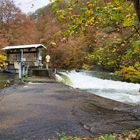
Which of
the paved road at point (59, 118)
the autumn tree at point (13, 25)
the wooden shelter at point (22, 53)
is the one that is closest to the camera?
the paved road at point (59, 118)

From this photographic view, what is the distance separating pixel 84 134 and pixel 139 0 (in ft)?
12.5

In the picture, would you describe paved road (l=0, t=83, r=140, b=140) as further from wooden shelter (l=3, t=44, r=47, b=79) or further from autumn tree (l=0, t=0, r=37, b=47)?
autumn tree (l=0, t=0, r=37, b=47)

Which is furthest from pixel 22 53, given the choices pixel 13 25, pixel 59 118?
pixel 59 118

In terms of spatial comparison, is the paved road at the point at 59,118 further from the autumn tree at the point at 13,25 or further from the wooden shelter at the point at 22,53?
the autumn tree at the point at 13,25

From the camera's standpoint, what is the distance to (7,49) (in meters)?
38.9

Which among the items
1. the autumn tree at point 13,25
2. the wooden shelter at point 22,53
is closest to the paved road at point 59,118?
the wooden shelter at point 22,53

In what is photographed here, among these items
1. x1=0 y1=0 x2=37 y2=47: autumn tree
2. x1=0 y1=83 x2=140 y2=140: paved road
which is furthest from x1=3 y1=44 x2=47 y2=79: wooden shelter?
x1=0 y1=83 x2=140 y2=140: paved road

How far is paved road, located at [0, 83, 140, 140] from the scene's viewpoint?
24.6 ft

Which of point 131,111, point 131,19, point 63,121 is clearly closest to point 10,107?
point 63,121

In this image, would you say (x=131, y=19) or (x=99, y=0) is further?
(x=131, y=19)

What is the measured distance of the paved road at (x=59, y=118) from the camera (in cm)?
750

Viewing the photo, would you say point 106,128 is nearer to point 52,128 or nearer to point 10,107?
point 52,128

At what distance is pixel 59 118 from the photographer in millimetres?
9023

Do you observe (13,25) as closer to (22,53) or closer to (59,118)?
(22,53)
